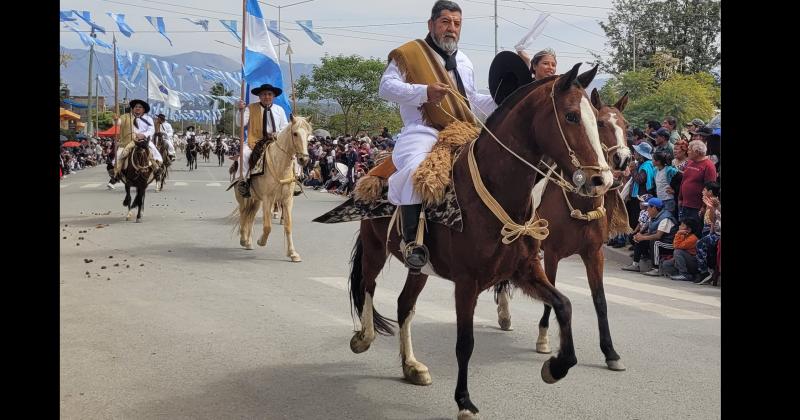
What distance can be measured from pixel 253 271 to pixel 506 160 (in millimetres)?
6582

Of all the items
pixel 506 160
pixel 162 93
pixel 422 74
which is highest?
pixel 162 93

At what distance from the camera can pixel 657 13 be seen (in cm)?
4075

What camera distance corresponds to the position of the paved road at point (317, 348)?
5535 millimetres

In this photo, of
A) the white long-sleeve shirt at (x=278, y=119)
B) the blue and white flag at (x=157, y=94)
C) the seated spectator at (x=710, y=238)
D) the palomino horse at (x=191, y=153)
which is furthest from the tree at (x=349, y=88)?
the seated spectator at (x=710, y=238)

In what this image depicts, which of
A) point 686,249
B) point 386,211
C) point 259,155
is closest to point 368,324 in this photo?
point 386,211

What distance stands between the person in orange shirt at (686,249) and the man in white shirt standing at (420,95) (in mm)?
6346

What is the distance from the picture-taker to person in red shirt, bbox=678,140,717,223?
37.3 feet

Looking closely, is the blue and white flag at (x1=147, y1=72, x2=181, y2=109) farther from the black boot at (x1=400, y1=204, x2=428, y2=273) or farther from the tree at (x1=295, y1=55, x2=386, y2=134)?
the black boot at (x1=400, y1=204, x2=428, y2=273)

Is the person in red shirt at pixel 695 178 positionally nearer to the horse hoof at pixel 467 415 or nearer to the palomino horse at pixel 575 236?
the palomino horse at pixel 575 236

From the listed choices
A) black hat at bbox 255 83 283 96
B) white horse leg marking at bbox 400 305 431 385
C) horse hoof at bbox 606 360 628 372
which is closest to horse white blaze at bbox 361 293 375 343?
white horse leg marking at bbox 400 305 431 385

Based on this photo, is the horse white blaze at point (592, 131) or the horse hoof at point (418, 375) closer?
the horse white blaze at point (592, 131)

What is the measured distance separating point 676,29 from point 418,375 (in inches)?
1484
